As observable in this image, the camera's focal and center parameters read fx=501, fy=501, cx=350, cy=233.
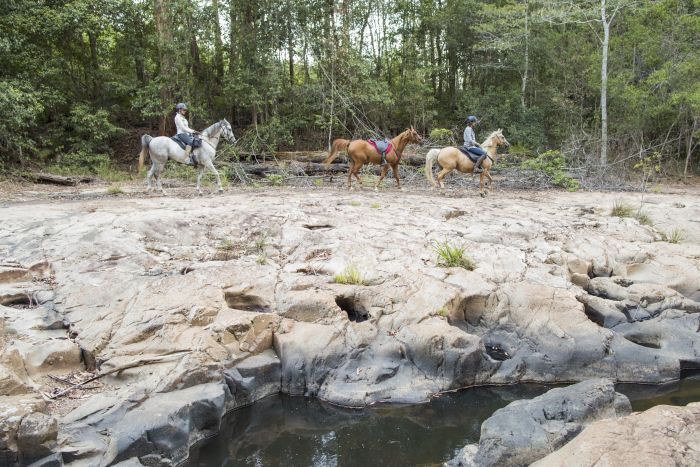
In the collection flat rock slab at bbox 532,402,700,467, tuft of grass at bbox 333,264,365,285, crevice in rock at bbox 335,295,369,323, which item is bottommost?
crevice in rock at bbox 335,295,369,323

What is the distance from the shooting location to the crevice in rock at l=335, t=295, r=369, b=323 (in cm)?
735

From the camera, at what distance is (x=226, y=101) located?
21.0 meters

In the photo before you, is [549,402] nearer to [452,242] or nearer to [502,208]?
[452,242]

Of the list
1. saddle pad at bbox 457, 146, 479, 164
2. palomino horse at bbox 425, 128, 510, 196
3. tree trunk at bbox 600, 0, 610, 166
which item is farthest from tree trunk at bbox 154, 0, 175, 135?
tree trunk at bbox 600, 0, 610, 166

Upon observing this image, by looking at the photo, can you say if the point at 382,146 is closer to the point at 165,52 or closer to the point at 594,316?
the point at 594,316

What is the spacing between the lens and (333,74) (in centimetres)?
1977

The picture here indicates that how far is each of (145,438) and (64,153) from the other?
55.3 feet

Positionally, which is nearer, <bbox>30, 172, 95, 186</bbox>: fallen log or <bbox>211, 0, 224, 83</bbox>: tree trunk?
<bbox>30, 172, 95, 186</bbox>: fallen log

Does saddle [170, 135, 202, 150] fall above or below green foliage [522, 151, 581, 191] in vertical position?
above

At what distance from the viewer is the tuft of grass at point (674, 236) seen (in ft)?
32.9

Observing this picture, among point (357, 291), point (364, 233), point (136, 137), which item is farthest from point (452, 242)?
point (136, 137)

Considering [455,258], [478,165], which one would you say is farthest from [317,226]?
[478,165]

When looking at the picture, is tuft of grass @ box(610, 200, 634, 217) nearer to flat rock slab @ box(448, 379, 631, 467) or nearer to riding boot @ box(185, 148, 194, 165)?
flat rock slab @ box(448, 379, 631, 467)

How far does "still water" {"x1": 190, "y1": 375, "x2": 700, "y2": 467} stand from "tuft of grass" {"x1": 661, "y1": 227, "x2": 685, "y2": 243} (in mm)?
4281
